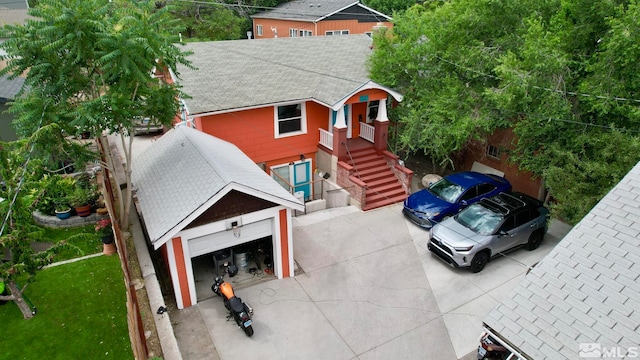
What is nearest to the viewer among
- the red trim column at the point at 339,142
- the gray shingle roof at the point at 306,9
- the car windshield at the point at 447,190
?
the car windshield at the point at 447,190

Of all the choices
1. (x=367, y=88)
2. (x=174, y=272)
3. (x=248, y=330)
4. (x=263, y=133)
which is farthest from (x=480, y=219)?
(x=174, y=272)

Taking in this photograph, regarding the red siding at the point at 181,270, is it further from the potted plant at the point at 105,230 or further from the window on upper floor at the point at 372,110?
the window on upper floor at the point at 372,110

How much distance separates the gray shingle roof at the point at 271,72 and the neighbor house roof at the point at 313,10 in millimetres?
15527

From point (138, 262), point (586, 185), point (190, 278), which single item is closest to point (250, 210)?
point (190, 278)

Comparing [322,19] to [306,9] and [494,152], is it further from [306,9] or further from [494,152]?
[494,152]

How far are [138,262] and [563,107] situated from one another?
42.4 ft

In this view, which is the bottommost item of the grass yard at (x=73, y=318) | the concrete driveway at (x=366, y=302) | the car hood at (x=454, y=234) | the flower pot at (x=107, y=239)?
the concrete driveway at (x=366, y=302)

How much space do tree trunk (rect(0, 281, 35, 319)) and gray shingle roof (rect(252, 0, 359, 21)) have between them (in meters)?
30.6

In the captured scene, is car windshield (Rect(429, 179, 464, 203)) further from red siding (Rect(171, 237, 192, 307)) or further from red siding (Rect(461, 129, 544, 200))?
red siding (Rect(171, 237, 192, 307))

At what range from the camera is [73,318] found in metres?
9.20

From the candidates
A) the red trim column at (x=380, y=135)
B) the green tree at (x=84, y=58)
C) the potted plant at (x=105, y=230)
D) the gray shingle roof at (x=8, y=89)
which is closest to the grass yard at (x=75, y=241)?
the potted plant at (x=105, y=230)

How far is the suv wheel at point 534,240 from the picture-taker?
42.3ft

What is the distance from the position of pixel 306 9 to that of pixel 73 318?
34.1 m

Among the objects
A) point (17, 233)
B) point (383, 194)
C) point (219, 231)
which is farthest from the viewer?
point (383, 194)
